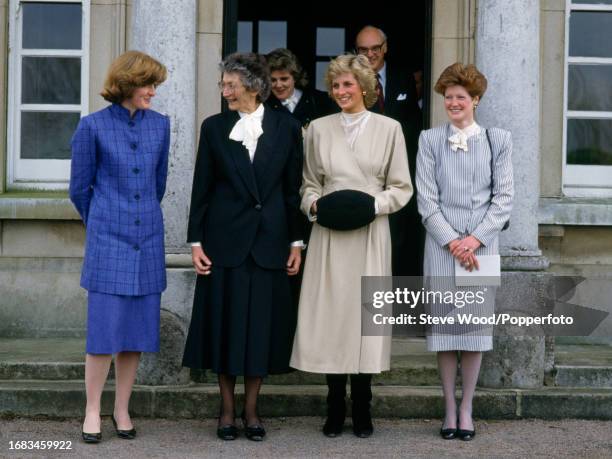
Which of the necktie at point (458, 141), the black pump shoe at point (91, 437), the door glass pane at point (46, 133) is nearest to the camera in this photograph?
the black pump shoe at point (91, 437)

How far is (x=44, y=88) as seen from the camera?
29.0 feet

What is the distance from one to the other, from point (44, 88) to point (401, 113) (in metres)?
2.80

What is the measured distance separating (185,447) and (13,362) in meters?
1.65

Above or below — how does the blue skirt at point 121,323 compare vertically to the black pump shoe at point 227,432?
above

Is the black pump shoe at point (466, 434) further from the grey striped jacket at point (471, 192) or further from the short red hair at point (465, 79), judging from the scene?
the short red hair at point (465, 79)

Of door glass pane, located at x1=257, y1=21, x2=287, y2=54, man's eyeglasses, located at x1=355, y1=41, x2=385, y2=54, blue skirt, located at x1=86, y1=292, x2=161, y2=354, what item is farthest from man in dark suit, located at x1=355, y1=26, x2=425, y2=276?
door glass pane, located at x1=257, y1=21, x2=287, y2=54

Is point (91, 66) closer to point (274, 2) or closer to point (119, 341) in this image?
point (274, 2)

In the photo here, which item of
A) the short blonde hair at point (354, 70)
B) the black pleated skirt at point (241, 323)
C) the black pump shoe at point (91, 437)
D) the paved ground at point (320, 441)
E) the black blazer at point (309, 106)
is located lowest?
the paved ground at point (320, 441)

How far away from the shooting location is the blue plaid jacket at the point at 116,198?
6160 mm

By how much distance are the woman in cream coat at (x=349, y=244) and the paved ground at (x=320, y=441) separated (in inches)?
12.4

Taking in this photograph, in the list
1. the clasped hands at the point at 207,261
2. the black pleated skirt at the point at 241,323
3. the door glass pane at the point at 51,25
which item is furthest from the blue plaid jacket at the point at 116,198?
the door glass pane at the point at 51,25

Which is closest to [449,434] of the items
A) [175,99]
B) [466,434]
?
[466,434]

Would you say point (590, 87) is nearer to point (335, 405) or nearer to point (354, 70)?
point (354, 70)

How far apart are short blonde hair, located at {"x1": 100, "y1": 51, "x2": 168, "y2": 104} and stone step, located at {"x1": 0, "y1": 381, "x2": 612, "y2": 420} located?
1846 millimetres
